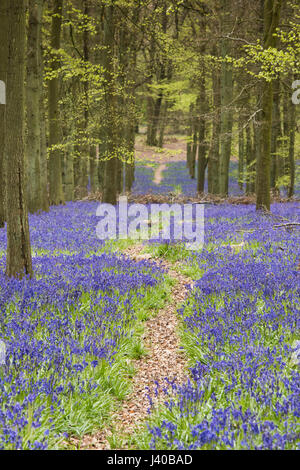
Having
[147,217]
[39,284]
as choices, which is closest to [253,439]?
[39,284]

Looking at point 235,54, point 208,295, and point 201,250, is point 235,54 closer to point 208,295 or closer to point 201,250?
point 201,250

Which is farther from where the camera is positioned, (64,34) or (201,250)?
(64,34)

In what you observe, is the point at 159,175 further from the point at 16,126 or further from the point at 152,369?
the point at 152,369

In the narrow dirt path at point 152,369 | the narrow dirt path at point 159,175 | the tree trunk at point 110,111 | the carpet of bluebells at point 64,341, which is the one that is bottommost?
the narrow dirt path at point 152,369

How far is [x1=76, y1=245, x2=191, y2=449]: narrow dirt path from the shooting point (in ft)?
11.6

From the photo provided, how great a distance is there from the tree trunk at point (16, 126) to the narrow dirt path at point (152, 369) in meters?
2.70

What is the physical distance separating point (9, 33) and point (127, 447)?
604cm

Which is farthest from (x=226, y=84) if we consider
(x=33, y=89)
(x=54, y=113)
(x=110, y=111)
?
(x=33, y=89)

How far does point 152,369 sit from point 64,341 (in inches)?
45.1

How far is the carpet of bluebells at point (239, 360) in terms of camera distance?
2902 mm

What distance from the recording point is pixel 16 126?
6219mm

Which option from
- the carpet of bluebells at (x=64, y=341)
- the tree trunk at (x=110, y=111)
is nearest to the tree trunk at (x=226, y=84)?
the tree trunk at (x=110, y=111)

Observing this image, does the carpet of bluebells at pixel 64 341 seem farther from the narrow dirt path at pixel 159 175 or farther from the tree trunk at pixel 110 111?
the narrow dirt path at pixel 159 175

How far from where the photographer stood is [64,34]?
73.7 feet
